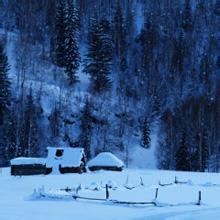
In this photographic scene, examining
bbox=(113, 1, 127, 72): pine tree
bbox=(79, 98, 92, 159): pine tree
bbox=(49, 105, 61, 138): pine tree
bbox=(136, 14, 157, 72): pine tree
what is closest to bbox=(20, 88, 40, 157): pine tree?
bbox=(49, 105, 61, 138): pine tree

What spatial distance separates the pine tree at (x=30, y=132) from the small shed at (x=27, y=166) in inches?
372

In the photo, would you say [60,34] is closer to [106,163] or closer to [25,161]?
[106,163]

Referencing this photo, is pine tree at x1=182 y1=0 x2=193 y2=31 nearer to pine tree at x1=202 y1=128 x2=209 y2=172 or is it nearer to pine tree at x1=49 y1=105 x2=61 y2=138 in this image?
pine tree at x1=202 y1=128 x2=209 y2=172

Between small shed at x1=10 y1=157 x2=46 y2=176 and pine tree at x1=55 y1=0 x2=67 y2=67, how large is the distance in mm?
33229

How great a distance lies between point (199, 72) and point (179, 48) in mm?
6958

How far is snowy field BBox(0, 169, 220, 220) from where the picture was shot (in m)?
26.8

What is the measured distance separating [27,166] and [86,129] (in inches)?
727

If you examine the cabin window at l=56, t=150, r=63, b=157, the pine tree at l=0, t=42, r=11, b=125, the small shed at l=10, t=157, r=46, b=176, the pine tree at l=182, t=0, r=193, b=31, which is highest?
the pine tree at l=182, t=0, r=193, b=31

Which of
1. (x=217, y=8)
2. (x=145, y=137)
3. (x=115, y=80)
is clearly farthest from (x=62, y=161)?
(x=217, y=8)

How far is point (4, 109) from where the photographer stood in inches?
2773

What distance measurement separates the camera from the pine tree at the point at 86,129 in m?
72.3

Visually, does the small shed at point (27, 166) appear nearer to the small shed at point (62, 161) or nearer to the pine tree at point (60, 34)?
the small shed at point (62, 161)

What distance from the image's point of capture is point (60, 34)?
9025 cm

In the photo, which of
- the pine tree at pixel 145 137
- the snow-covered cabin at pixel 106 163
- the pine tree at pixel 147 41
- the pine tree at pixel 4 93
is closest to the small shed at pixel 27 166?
the snow-covered cabin at pixel 106 163
